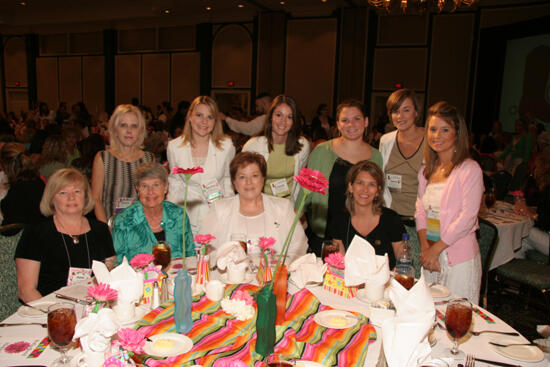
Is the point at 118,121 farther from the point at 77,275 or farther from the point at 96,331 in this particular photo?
the point at 96,331

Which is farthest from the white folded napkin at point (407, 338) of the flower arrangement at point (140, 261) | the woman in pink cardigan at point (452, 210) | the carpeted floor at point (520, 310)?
the carpeted floor at point (520, 310)

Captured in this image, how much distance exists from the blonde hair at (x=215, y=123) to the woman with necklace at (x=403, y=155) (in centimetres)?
136

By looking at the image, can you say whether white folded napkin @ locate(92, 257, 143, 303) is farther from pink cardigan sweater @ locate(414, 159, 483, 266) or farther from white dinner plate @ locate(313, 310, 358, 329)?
pink cardigan sweater @ locate(414, 159, 483, 266)

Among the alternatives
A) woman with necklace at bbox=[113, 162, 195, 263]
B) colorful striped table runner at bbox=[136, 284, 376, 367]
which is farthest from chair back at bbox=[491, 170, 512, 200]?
colorful striped table runner at bbox=[136, 284, 376, 367]

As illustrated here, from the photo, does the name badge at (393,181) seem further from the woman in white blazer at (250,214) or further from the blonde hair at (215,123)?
the blonde hair at (215,123)

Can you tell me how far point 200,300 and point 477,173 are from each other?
5.89 feet

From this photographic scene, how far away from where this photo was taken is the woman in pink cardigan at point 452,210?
2.51m

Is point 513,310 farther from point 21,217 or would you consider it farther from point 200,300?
point 21,217

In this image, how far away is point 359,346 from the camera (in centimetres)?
149

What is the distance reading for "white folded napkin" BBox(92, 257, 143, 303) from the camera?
5.33 feet

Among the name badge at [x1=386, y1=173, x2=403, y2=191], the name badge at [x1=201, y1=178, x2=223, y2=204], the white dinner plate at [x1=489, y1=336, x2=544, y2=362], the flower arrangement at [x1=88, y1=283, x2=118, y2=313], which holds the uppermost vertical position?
the name badge at [x1=386, y1=173, x2=403, y2=191]

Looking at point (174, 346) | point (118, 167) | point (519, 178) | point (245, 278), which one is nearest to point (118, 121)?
point (118, 167)

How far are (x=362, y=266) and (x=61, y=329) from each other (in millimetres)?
1238

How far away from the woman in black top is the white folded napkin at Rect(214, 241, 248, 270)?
2.66 feet
